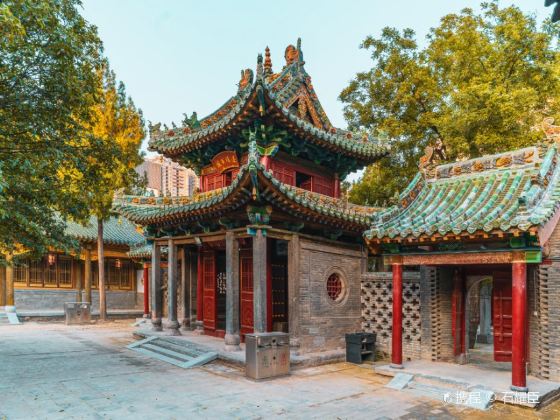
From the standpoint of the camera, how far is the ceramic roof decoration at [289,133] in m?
11.6

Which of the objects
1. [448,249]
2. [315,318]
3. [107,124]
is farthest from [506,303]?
[107,124]

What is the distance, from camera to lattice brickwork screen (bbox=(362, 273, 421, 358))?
34.8 feet

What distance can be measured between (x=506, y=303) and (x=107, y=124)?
1584cm

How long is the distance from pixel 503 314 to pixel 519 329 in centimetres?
242

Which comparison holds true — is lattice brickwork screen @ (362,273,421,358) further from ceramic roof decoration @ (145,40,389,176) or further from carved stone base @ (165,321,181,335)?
carved stone base @ (165,321,181,335)

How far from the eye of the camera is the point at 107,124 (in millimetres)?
18234

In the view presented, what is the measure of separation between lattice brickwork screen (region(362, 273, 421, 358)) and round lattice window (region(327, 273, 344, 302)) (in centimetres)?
71

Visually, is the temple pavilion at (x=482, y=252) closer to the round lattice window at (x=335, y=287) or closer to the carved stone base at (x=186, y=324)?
the round lattice window at (x=335, y=287)

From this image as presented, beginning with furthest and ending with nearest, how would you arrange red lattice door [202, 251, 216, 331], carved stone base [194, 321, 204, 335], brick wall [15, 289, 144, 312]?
brick wall [15, 289, 144, 312]
carved stone base [194, 321, 204, 335]
red lattice door [202, 251, 216, 331]

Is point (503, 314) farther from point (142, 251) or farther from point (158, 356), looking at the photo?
point (142, 251)

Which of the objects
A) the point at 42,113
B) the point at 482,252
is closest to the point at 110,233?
the point at 42,113

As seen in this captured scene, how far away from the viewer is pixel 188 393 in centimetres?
791

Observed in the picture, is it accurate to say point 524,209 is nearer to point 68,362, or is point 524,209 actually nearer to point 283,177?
point 283,177

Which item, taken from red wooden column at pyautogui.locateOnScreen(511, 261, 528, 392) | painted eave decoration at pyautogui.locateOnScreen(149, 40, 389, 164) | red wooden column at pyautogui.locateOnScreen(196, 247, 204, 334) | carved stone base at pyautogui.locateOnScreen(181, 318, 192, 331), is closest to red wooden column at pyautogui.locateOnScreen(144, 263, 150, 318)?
carved stone base at pyautogui.locateOnScreen(181, 318, 192, 331)
